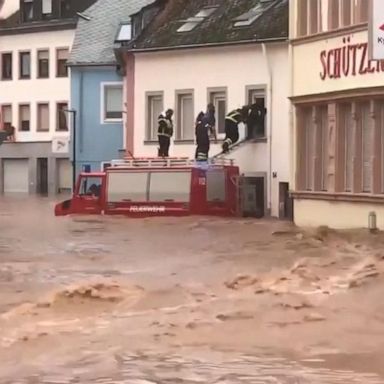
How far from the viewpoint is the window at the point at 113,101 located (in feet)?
166

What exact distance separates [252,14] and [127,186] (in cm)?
758

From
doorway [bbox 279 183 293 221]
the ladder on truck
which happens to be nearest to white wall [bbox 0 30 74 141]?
the ladder on truck

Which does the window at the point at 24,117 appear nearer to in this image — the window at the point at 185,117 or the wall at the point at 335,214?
the window at the point at 185,117

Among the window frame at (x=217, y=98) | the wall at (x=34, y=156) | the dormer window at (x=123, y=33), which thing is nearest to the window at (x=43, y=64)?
the wall at (x=34, y=156)

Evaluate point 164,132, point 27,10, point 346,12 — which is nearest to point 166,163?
point 164,132

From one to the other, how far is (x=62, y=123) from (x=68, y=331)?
141 ft

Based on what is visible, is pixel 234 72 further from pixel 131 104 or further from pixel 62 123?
pixel 62 123

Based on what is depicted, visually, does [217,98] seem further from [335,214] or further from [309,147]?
[335,214]

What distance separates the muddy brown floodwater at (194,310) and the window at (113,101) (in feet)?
78.9

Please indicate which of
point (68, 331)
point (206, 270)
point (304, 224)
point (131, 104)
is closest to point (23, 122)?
point (131, 104)

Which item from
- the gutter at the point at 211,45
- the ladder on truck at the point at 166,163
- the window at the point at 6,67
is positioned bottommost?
the ladder on truck at the point at 166,163

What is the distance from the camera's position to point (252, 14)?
3919 cm

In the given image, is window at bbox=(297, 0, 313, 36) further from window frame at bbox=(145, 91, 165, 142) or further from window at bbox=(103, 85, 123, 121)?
window at bbox=(103, 85, 123, 121)

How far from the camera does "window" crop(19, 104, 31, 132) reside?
57969 mm
